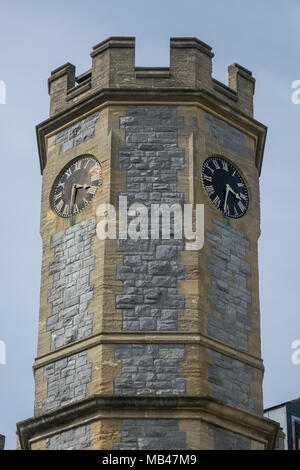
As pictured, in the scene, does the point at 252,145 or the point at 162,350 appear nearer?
the point at 162,350

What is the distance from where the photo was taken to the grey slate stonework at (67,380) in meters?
35.5

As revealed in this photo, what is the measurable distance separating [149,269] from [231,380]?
121 inches

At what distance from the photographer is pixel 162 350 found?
35.5 m

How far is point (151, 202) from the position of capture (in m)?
37.3

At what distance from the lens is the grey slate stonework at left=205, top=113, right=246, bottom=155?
38875 millimetres

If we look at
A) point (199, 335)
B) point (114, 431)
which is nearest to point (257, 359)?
point (199, 335)

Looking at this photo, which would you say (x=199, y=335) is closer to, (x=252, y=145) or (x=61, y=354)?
(x=61, y=354)

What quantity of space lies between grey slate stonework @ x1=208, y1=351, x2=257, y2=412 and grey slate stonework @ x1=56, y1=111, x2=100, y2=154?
652cm

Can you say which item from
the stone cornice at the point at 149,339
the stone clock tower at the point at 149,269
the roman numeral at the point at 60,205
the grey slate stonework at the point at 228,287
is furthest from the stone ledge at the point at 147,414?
the roman numeral at the point at 60,205

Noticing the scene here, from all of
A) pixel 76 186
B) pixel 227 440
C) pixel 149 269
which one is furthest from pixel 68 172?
pixel 227 440

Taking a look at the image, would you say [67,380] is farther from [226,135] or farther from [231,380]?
[226,135]

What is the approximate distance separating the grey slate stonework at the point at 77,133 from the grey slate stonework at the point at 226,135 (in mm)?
2733

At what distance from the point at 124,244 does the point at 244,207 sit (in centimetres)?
353

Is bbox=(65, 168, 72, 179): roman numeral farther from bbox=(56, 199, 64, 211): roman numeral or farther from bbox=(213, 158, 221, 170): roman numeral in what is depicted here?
bbox=(213, 158, 221, 170): roman numeral
